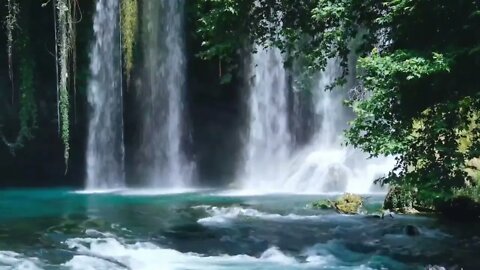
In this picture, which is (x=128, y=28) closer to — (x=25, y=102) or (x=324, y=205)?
(x=25, y=102)

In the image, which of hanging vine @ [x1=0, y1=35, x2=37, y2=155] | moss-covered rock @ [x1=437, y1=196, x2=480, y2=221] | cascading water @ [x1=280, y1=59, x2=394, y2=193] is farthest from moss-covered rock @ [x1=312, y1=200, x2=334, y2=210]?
hanging vine @ [x1=0, y1=35, x2=37, y2=155]

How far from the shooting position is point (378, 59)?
775 cm

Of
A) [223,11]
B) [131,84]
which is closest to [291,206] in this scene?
[223,11]

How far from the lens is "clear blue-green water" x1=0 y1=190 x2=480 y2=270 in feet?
29.3

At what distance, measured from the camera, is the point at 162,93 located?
855 inches

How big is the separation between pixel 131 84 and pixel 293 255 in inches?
516

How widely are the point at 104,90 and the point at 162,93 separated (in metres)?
1.86

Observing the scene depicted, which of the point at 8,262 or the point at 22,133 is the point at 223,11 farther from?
the point at 22,133

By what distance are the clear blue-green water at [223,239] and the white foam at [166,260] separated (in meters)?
0.01

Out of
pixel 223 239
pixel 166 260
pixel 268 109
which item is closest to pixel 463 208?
pixel 223 239

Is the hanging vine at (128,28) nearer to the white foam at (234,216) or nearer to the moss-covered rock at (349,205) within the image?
the white foam at (234,216)

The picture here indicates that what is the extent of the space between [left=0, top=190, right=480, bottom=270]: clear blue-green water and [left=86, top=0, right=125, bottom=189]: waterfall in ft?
19.6

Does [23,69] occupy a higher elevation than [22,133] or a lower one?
higher

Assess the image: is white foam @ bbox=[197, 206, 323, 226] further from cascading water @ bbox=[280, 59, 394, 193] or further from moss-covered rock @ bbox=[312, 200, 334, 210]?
cascading water @ bbox=[280, 59, 394, 193]
